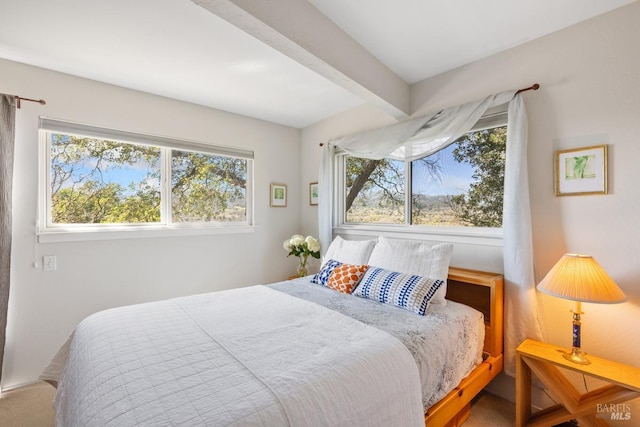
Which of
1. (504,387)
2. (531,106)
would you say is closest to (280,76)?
(531,106)

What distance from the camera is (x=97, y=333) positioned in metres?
1.43

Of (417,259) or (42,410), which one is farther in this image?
(417,259)

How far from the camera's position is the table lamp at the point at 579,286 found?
1466 millimetres

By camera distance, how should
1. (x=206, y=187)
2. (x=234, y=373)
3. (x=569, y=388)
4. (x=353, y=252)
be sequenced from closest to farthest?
(x=234, y=373) → (x=569, y=388) → (x=353, y=252) → (x=206, y=187)

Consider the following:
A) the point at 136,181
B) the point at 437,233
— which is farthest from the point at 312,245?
the point at 136,181

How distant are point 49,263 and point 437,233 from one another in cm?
314

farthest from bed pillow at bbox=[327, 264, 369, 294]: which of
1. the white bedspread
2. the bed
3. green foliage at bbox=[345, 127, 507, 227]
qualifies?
green foliage at bbox=[345, 127, 507, 227]

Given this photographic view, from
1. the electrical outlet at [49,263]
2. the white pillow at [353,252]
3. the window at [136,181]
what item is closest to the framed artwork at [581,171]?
the white pillow at [353,252]

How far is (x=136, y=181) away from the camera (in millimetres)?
2730

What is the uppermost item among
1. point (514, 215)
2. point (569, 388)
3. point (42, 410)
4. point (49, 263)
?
point (514, 215)

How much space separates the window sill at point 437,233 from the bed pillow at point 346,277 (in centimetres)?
59

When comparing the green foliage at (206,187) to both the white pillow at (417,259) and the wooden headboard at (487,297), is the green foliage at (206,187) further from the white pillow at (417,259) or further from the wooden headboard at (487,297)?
the wooden headboard at (487,297)

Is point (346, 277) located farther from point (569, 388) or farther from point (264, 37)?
point (264, 37)

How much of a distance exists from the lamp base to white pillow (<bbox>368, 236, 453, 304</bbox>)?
676 millimetres
